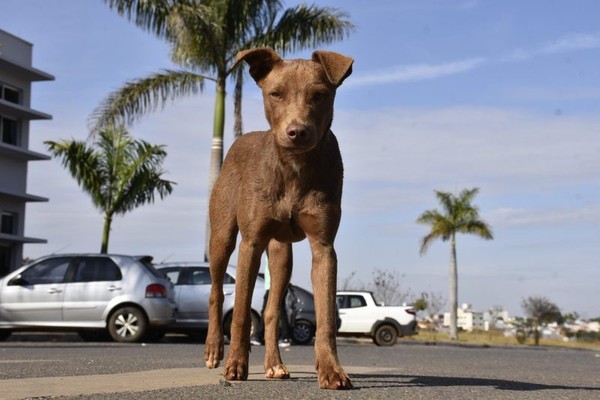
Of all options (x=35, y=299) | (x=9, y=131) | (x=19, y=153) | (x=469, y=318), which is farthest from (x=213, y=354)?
(x=469, y=318)

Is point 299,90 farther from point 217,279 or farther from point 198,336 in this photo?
point 198,336

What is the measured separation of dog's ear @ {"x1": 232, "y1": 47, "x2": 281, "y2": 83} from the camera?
19.9ft

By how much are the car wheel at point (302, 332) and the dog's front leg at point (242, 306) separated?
15.4 m

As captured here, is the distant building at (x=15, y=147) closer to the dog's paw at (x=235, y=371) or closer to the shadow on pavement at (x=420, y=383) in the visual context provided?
the shadow on pavement at (x=420, y=383)

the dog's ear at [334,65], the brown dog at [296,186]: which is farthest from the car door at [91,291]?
the dog's ear at [334,65]

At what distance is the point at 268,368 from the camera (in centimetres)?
686

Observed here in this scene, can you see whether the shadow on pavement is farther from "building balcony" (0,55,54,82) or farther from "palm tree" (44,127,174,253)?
"building balcony" (0,55,54,82)

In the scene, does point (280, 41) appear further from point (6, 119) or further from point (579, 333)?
point (579, 333)

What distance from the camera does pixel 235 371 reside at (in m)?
6.29

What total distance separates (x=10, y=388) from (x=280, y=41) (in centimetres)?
2271

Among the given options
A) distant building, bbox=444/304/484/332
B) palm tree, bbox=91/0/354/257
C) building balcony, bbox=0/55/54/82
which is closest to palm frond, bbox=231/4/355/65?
palm tree, bbox=91/0/354/257

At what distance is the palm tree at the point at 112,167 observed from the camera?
33531 millimetres

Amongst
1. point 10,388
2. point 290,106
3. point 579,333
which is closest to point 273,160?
point 290,106

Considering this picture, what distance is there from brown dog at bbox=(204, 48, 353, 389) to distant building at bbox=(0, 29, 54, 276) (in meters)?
38.5
